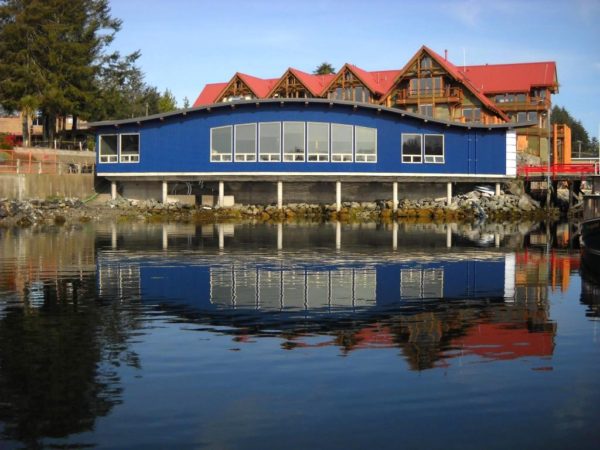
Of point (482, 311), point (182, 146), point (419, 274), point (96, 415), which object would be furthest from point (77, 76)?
point (96, 415)

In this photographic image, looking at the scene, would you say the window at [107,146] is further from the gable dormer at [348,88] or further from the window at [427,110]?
the window at [427,110]

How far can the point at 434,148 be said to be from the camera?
171 feet

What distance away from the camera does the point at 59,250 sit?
28922 millimetres

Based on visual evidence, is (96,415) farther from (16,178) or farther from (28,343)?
(16,178)

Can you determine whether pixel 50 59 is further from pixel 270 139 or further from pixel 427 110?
pixel 427 110

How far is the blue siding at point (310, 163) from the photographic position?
2024 inches

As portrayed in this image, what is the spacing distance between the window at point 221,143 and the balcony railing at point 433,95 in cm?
2229

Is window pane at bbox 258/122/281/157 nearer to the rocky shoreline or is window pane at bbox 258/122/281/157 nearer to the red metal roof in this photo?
the rocky shoreline

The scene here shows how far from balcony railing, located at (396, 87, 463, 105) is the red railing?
12619 millimetres

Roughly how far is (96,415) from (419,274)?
46.4 ft

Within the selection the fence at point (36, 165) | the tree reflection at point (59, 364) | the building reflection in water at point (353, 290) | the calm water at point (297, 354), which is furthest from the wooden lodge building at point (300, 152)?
the tree reflection at point (59, 364)

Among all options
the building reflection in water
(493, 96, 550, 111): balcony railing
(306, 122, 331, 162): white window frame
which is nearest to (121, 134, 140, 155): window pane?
(306, 122, 331, 162): white window frame

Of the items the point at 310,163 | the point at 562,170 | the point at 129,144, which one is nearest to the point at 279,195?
the point at 310,163

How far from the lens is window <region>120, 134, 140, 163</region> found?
175 feet
